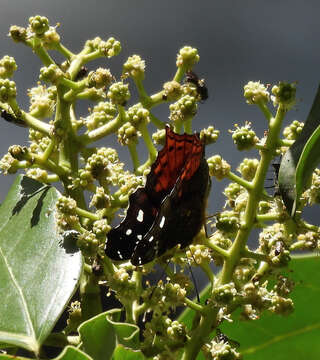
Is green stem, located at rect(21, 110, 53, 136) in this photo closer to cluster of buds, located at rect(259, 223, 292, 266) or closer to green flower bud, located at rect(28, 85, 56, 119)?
green flower bud, located at rect(28, 85, 56, 119)

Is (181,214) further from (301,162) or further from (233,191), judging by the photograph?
(301,162)

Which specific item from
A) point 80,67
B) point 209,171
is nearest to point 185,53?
point 80,67

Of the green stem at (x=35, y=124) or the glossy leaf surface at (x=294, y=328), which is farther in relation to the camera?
the green stem at (x=35, y=124)

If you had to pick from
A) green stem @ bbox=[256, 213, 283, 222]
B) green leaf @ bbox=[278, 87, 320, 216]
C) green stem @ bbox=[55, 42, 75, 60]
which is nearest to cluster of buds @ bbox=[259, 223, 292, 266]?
green stem @ bbox=[256, 213, 283, 222]

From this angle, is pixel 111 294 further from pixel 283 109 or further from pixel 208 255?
pixel 283 109

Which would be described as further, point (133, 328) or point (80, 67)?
point (80, 67)

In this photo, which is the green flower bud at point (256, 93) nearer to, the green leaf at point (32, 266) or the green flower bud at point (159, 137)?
the green flower bud at point (159, 137)

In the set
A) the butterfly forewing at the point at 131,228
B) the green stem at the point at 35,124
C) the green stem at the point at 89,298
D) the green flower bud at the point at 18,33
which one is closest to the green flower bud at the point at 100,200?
the butterfly forewing at the point at 131,228
